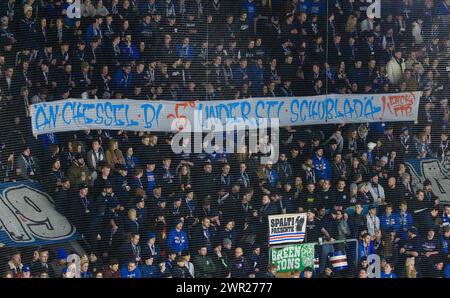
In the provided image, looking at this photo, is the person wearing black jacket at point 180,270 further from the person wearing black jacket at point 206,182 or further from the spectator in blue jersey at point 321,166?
the spectator in blue jersey at point 321,166

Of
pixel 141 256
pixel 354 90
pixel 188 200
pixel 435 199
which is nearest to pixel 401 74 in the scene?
pixel 354 90

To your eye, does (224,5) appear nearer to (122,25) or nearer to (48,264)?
(122,25)

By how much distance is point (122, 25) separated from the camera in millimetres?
10516

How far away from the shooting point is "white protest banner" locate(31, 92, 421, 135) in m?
10.1

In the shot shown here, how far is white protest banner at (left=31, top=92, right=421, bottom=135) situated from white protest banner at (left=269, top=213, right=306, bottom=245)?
43.3 inches

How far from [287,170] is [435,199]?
1.82 metres

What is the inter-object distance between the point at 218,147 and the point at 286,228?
1.18 m

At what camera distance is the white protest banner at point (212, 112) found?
10.1m

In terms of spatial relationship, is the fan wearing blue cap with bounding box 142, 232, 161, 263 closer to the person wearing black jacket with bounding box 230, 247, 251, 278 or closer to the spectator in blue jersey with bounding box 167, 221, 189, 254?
the spectator in blue jersey with bounding box 167, 221, 189, 254

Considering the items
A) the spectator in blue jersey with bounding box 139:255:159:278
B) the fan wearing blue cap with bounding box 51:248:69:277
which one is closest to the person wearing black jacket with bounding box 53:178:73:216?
the fan wearing blue cap with bounding box 51:248:69:277

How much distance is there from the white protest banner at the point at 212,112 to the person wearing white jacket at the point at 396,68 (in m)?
0.22

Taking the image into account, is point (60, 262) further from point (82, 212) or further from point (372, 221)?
point (372, 221)

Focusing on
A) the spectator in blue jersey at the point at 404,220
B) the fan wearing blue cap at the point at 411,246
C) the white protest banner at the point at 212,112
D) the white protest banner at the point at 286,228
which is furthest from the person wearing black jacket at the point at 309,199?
the fan wearing blue cap at the point at 411,246

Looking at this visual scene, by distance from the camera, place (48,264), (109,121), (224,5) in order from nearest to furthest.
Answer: (48,264) → (109,121) → (224,5)
